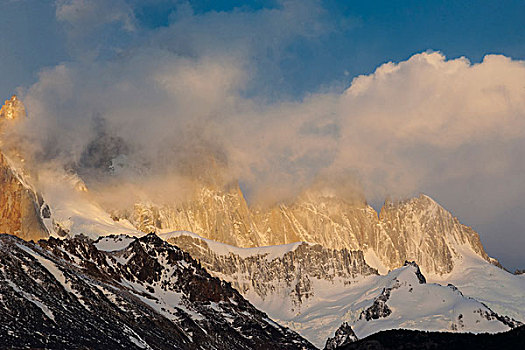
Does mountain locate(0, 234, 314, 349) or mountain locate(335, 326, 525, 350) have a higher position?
mountain locate(0, 234, 314, 349)

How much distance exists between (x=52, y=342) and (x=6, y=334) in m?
7.10

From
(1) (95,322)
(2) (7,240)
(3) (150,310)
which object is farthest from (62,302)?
(3) (150,310)

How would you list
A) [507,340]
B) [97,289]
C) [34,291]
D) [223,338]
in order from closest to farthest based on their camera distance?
[507,340], [34,291], [97,289], [223,338]

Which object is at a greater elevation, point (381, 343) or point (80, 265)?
point (80, 265)

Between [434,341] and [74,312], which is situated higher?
[74,312]

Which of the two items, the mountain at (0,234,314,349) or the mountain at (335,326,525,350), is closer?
the mountain at (335,326,525,350)

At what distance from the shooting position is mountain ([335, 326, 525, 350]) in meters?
91.9

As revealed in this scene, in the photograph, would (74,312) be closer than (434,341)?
No

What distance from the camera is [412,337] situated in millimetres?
96938

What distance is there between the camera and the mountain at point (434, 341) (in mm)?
91938

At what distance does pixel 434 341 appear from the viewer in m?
96.1

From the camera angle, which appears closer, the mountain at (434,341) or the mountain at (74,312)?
the mountain at (434,341)

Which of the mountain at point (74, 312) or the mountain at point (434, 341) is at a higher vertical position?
the mountain at point (74, 312)

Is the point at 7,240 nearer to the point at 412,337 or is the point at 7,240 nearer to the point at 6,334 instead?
the point at 6,334
